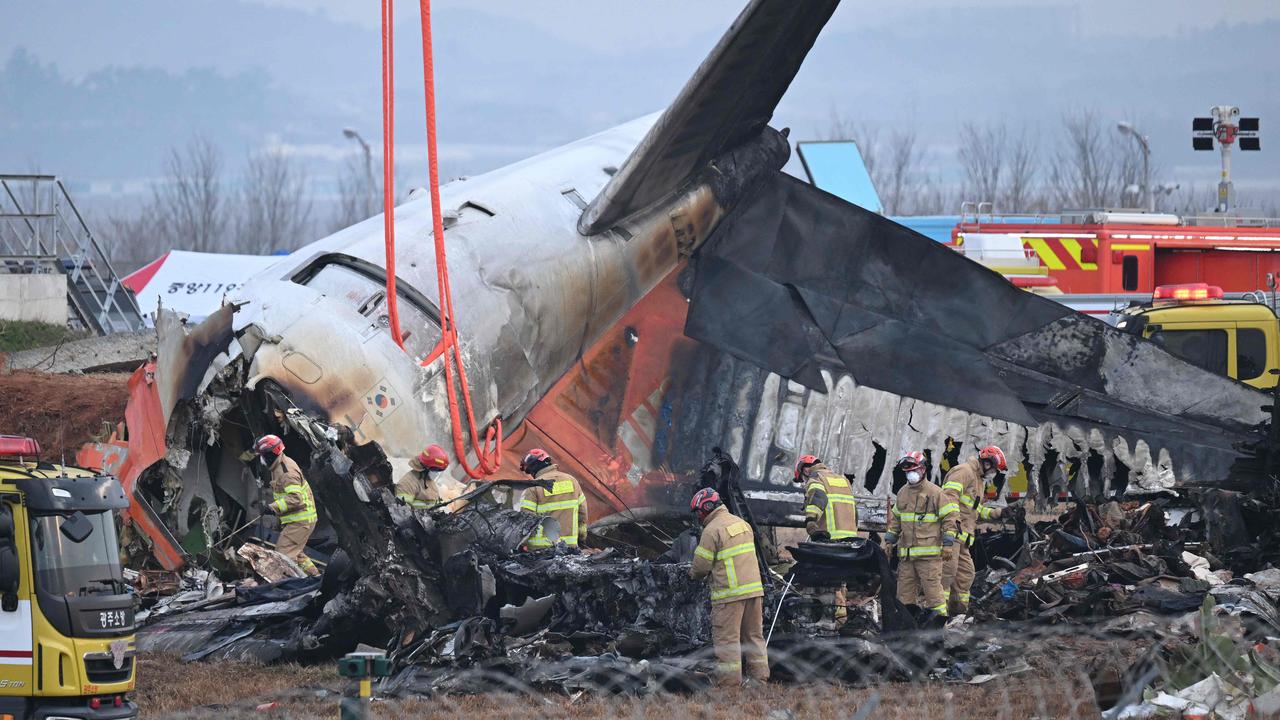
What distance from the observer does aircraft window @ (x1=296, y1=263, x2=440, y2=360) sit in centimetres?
1450

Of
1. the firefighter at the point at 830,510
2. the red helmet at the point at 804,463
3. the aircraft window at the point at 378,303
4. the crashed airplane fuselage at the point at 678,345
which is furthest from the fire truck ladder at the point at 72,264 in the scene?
the firefighter at the point at 830,510

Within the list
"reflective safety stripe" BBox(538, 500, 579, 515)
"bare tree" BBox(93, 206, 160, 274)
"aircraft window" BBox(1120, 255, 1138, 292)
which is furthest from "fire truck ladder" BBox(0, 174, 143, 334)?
"bare tree" BBox(93, 206, 160, 274)

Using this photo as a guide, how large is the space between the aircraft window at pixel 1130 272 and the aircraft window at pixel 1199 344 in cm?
1061

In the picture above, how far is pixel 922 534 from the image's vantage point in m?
13.9

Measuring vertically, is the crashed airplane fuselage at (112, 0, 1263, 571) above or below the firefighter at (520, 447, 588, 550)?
above

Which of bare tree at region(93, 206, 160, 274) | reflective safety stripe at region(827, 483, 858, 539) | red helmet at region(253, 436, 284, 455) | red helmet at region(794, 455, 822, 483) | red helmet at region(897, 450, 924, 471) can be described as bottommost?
reflective safety stripe at region(827, 483, 858, 539)

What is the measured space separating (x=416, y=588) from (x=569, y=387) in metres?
4.84

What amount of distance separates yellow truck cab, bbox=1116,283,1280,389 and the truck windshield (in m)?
17.0

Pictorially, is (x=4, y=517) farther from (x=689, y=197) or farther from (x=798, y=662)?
(x=689, y=197)

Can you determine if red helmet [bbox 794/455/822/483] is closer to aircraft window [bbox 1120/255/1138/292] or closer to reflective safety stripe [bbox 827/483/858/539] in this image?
reflective safety stripe [bbox 827/483/858/539]

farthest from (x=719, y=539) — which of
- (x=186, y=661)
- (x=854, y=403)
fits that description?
(x=854, y=403)

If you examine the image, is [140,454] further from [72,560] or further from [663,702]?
[663,702]

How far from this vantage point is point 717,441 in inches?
669

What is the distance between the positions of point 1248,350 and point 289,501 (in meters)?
15.3
